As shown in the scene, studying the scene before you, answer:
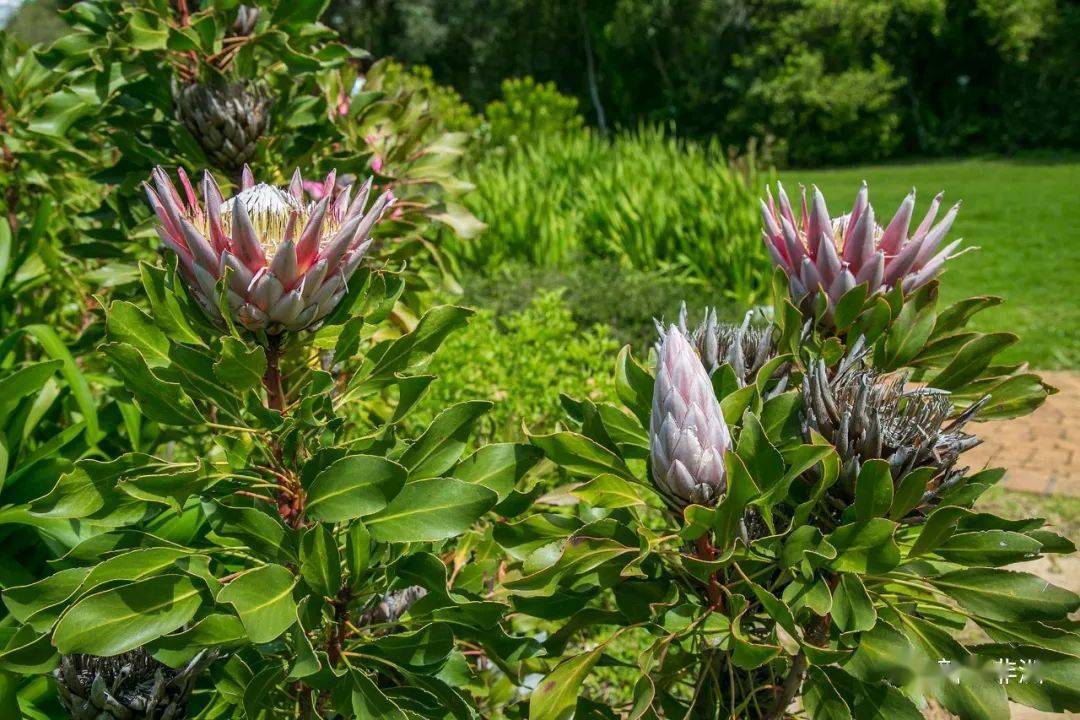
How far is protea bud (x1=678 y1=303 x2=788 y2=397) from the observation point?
1254 mm

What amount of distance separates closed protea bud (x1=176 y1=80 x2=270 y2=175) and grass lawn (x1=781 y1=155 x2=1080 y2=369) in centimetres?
411

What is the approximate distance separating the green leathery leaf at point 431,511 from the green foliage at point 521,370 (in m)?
1.60

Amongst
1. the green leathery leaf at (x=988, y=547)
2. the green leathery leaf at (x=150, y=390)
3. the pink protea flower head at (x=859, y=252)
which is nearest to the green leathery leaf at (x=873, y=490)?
the green leathery leaf at (x=988, y=547)

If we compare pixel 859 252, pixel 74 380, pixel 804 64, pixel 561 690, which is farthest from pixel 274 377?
pixel 804 64

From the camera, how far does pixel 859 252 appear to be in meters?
1.31

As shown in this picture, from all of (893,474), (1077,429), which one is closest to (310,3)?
(893,474)

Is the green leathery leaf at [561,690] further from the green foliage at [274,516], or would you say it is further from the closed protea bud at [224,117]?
the closed protea bud at [224,117]

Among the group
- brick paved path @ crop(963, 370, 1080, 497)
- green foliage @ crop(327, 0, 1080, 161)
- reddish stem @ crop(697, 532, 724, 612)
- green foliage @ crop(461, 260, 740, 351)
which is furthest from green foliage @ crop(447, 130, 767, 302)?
green foliage @ crop(327, 0, 1080, 161)

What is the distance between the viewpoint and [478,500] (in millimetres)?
1083

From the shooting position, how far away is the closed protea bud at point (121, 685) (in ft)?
4.30

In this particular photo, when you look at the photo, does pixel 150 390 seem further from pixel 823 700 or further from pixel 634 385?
pixel 823 700

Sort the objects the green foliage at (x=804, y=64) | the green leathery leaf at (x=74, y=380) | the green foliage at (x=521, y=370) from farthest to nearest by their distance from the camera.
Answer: the green foliage at (x=804, y=64) → the green foliage at (x=521, y=370) → the green leathery leaf at (x=74, y=380)

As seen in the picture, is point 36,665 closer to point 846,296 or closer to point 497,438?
point 846,296

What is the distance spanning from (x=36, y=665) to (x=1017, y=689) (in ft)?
3.87
